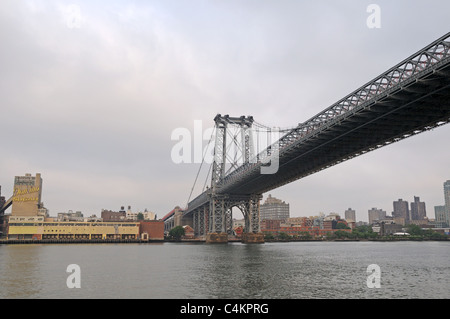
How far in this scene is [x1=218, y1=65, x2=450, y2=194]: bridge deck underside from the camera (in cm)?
3725

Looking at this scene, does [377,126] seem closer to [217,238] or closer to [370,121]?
[370,121]

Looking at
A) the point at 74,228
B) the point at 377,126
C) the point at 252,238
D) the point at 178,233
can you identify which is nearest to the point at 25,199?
the point at 74,228

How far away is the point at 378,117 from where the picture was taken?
44469 millimetres

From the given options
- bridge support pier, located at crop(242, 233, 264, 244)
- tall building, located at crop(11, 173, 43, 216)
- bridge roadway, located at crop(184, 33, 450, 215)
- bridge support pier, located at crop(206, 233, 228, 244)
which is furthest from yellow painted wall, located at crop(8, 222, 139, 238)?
bridge roadway, located at crop(184, 33, 450, 215)

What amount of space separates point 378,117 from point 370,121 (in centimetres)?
149

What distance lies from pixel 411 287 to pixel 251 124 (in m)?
81.3

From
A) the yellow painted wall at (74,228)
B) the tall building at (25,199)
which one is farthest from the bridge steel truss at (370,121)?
the tall building at (25,199)

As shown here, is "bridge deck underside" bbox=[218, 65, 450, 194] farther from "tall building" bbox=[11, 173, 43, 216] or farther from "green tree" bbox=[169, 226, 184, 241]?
"tall building" bbox=[11, 173, 43, 216]

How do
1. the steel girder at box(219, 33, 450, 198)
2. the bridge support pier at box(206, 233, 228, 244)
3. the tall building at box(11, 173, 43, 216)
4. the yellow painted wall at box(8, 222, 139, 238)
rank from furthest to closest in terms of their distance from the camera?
the tall building at box(11, 173, 43, 216), the yellow painted wall at box(8, 222, 139, 238), the bridge support pier at box(206, 233, 228, 244), the steel girder at box(219, 33, 450, 198)

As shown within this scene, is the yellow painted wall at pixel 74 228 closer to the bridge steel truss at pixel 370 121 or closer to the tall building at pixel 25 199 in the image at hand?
the tall building at pixel 25 199

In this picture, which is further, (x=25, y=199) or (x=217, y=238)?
(x=25, y=199)

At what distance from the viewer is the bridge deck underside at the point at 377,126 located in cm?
3725
